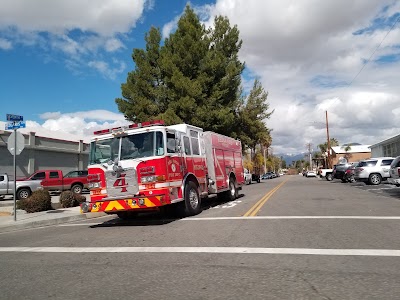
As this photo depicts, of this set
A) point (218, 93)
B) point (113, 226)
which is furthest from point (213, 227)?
point (218, 93)

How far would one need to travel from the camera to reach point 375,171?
84.2ft

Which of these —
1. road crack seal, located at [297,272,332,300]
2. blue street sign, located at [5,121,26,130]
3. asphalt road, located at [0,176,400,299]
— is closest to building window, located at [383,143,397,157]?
asphalt road, located at [0,176,400,299]

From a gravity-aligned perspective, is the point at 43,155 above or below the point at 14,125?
above

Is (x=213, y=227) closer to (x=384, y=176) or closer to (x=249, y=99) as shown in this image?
(x=384, y=176)

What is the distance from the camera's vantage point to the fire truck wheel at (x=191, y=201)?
455 inches

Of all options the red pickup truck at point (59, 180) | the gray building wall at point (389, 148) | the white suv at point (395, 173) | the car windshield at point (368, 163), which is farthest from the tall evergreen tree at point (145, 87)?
the gray building wall at point (389, 148)

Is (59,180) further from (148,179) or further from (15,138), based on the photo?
(148,179)

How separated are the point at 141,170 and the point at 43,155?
73.6 ft

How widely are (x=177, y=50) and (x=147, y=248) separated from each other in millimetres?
26420

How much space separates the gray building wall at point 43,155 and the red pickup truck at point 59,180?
12.4 feet

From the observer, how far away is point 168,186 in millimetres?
10484

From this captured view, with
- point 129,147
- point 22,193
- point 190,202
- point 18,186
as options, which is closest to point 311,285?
point 129,147

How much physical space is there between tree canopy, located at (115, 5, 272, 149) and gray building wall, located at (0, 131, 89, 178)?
5770 mm

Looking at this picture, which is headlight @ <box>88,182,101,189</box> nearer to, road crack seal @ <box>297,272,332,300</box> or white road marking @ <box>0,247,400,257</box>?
white road marking @ <box>0,247,400,257</box>
